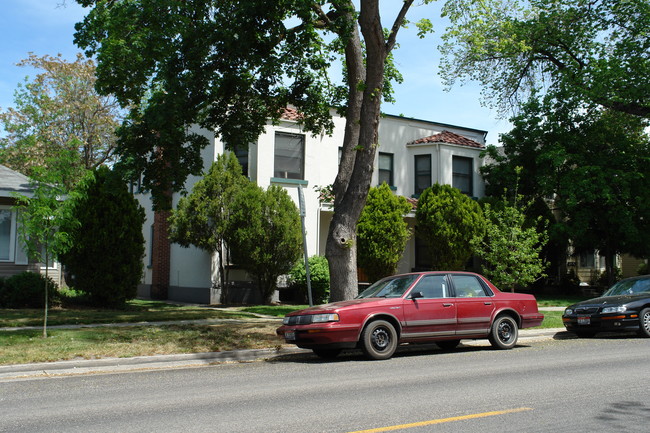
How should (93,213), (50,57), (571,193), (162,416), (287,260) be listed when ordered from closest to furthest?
(162,416)
(93,213)
(287,260)
(571,193)
(50,57)

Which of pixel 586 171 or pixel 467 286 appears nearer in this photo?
pixel 467 286

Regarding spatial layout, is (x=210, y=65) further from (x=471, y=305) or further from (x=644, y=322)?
(x=644, y=322)

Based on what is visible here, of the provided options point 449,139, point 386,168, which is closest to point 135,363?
point 386,168

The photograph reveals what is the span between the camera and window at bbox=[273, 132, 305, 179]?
22.8m

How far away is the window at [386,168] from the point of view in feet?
85.1

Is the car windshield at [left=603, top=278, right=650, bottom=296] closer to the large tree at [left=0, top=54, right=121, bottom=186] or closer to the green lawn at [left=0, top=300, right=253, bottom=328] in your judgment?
the green lawn at [left=0, top=300, right=253, bottom=328]

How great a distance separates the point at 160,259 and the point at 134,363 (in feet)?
51.2

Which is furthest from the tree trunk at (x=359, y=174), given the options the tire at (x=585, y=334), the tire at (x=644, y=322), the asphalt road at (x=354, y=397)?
the tire at (x=644, y=322)

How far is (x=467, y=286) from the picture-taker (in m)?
12.4

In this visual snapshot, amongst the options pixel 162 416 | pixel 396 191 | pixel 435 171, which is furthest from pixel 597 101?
pixel 162 416

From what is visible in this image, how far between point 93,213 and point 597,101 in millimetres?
19070

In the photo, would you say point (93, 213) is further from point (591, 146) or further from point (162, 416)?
point (591, 146)

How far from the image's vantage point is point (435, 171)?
86.2ft

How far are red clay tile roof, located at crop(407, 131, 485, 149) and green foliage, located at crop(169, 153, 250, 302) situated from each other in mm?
9425
